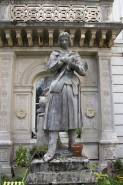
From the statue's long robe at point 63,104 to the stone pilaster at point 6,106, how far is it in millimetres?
3862

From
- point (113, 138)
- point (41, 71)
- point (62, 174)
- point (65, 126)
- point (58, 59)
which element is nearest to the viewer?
point (62, 174)

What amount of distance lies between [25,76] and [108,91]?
3.44 metres

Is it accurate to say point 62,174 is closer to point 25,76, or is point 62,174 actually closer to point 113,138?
point 113,138

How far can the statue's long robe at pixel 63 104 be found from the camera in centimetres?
304

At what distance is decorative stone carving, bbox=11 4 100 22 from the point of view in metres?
7.09

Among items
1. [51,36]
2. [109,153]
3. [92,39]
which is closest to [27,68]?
[51,36]

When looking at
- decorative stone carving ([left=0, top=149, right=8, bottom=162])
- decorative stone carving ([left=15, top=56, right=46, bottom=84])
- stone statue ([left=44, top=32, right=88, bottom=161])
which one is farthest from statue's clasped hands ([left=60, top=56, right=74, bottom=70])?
decorative stone carving ([left=0, top=149, right=8, bottom=162])

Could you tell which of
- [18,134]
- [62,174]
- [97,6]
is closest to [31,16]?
[97,6]

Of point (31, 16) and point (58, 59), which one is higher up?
point (31, 16)

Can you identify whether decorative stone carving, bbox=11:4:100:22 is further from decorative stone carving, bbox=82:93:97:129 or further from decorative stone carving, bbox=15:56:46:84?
decorative stone carving, bbox=82:93:97:129

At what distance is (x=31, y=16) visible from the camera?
23.2 feet

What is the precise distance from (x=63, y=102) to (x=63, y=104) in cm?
4

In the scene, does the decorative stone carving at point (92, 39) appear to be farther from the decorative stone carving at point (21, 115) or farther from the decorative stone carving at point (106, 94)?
the decorative stone carving at point (21, 115)

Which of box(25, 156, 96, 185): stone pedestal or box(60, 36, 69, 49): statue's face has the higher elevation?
box(60, 36, 69, 49): statue's face
